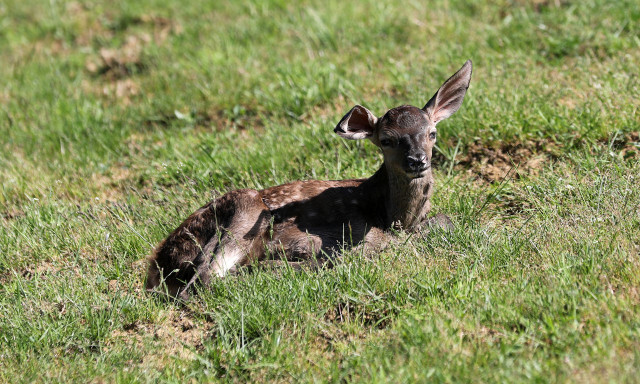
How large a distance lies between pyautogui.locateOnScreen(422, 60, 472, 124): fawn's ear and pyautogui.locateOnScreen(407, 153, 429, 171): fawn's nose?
0.70 meters

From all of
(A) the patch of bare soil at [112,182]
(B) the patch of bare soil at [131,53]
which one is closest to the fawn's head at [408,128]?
(A) the patch of bare soil at [112,182]

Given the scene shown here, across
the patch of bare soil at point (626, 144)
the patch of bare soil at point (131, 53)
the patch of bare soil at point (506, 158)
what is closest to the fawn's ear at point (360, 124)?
the patch of bare soil at point (506, 158)

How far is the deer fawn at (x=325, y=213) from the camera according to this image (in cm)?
557

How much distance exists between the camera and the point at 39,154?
26.8 feet

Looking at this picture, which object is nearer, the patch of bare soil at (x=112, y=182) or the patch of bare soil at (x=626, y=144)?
the patch of bare soil at (x=626, y=144)

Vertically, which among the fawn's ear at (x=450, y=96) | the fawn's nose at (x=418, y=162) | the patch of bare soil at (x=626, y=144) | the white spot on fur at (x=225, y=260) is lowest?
the white spot on fur at (x=225, y=260)

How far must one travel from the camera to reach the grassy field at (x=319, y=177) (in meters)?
4.34

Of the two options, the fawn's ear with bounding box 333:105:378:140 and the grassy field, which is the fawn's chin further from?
the fawn's ear with bounding box 333:105:378:140

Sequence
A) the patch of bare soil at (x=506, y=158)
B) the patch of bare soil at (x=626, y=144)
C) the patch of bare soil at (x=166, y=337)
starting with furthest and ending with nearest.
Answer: the patch of bare soil at (x=506, y=158), the patch of bare soil at (x=626, y=144), the patch of bare soil at (x=166, y=337)

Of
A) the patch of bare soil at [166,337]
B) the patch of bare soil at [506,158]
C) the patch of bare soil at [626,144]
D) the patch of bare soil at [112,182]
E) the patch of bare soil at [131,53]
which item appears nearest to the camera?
the patch of bare soil at [166,337]

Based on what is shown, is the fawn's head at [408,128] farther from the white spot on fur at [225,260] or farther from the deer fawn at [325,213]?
the white spot on fur at [225,260]

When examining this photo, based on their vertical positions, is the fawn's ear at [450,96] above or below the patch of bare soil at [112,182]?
above

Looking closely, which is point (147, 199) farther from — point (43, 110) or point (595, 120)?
point (595, 120)

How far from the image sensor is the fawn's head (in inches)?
215
